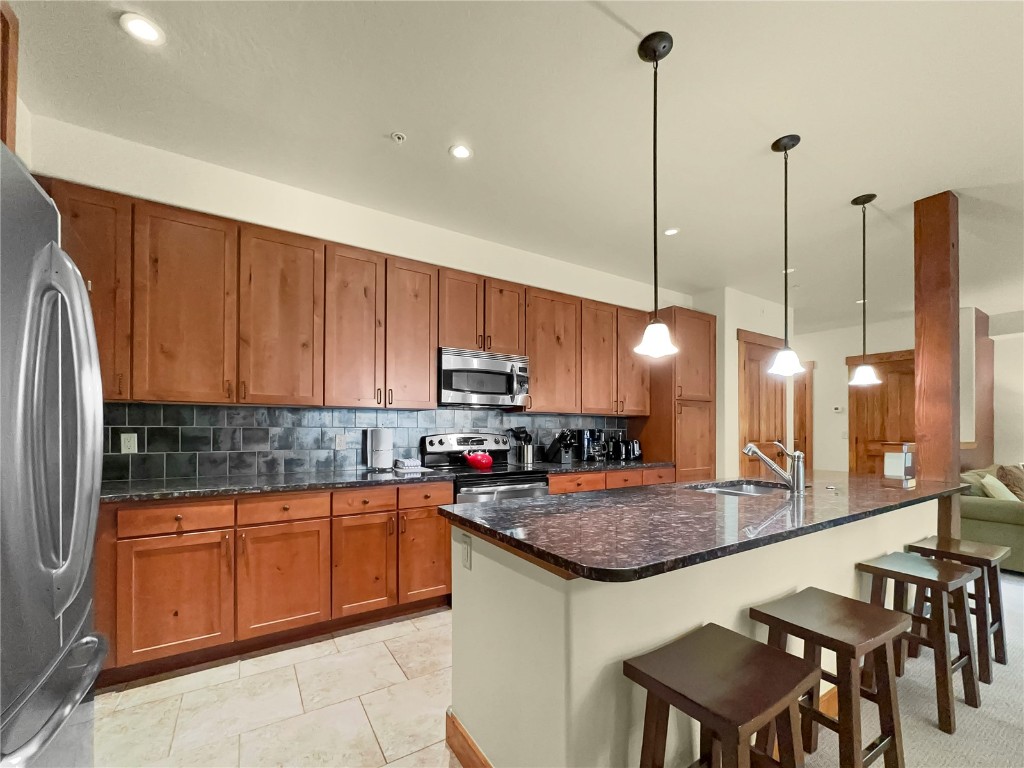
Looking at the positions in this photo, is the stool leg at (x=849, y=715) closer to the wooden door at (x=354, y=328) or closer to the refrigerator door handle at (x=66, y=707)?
the refrigerator door handle at (x=66, y=707)

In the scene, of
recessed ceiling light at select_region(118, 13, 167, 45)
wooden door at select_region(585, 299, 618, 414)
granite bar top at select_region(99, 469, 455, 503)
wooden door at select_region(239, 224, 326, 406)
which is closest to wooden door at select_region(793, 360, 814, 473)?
wooden door at select_region(585, 299, 618, 414)

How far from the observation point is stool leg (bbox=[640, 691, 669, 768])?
3.89 feet

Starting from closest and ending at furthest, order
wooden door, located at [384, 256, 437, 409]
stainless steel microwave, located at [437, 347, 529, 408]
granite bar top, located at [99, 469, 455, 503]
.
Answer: granite bar top, located at [99, 469, 455, 503]
wooden door, located at [384, 256, 437, 409]
stainless steel microwave, located at [437, 347, 529, 408]

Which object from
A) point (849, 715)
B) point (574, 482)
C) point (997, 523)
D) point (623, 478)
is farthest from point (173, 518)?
point (997, 523)

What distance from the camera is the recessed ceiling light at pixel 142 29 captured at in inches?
63.9

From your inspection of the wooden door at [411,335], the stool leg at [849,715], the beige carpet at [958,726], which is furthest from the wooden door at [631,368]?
the stool leg at [849,715]

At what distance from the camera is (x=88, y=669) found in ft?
3.26

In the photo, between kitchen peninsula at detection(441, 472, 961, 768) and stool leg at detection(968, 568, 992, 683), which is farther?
stool leg at detection(968, 568, 992, 683)

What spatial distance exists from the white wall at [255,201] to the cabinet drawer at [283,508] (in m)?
1.59

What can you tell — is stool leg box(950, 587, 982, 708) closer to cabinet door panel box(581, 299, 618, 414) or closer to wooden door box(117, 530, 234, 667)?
cabinet door panel box(581, 299, 618, 414)

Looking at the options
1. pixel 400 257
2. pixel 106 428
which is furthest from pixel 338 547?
pixel 400 257

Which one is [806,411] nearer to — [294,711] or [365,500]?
[365,500]

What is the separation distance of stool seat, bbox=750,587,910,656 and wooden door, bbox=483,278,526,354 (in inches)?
96.6

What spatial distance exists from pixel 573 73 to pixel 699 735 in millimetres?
2441
